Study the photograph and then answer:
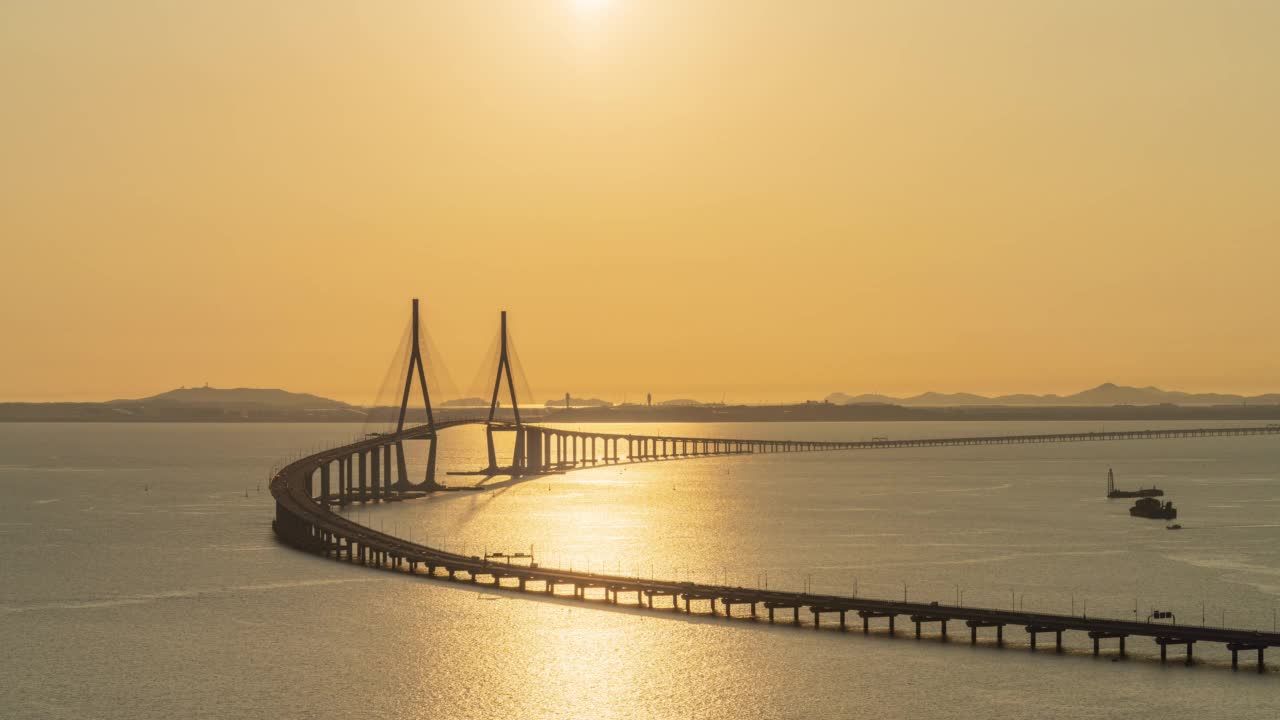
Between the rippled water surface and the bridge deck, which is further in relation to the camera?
the bridge deck

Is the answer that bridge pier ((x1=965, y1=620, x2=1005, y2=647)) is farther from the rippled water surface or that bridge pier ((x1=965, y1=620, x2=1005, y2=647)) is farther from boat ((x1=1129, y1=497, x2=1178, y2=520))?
boat ((x1=1129, y1=497, x2=1178, y2=520))

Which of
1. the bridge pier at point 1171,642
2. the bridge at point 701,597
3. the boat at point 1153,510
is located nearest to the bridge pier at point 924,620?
the bridge at point 701,597

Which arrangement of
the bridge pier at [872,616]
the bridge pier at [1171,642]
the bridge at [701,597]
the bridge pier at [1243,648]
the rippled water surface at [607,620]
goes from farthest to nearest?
the bridge pier at [872,616] < the bridge at [701,597] < the bridge pier at [1171,642] < the bridge pier at [1243,648] < the rippled water surface at [607,620]

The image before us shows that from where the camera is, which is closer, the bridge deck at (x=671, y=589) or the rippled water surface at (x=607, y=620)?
the rippled water surface at (x=607, y=620)

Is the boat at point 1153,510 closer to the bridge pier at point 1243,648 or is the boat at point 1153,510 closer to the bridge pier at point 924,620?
the bridge pier at point 924,620

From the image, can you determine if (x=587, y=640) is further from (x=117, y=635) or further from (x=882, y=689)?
(x=117, y=635)

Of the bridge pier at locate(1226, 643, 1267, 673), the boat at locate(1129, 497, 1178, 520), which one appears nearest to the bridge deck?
the bridge pier at locate(1226, 643, 1267, 673)
